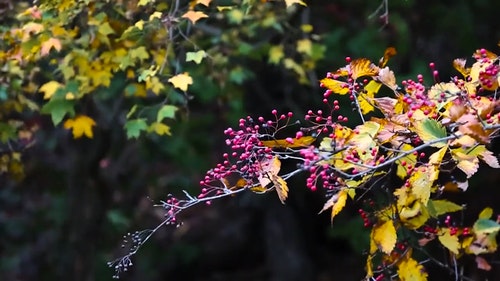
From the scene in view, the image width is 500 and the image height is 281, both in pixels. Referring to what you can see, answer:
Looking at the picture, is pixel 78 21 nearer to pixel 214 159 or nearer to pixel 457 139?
pixel 457 139

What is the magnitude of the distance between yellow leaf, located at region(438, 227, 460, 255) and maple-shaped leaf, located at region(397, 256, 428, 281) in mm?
145

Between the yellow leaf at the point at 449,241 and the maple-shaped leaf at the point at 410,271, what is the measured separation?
0.48 feet

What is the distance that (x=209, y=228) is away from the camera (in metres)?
10.3

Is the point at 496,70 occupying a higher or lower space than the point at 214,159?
higher

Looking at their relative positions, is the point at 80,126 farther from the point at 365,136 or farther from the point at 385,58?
the point at 365,136

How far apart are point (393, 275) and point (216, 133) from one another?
19.1 feet

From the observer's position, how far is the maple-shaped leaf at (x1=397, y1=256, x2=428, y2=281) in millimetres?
3357

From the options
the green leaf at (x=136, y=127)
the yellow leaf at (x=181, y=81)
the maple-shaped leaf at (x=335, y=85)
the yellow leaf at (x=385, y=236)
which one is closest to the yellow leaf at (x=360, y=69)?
the maple-shaped leaf at (x=335, y=85)

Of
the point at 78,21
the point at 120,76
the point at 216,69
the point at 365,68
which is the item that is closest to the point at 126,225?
the point at 120,76

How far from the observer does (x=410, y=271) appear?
11.2 ft

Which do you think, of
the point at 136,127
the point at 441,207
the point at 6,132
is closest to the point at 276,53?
the point at 136,127

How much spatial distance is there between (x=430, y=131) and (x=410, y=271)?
100cm

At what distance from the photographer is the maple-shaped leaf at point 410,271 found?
3357mm

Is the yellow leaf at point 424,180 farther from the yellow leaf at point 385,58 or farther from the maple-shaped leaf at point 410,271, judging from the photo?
the maple-shaped leaf at point 410,271
